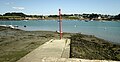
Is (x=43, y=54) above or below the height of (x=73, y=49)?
above

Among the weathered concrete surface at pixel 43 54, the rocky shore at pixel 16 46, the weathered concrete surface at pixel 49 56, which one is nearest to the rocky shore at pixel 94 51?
the weathered concrete surface at pixel 43 54

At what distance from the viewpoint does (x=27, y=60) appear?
10.1 meters

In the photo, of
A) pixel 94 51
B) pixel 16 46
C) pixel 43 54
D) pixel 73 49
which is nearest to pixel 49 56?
pixel 43 54

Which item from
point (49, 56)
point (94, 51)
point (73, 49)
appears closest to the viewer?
point (49, 56)

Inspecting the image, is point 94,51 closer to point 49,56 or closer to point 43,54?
point 43,54

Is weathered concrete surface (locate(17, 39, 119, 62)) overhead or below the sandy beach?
overhead

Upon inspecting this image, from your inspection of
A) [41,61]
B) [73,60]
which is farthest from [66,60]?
[41,61]

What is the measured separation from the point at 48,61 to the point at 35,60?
30.8 inches

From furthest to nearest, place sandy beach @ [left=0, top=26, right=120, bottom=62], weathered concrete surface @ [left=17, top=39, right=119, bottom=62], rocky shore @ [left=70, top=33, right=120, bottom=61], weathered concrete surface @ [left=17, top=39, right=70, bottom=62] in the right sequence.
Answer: rocky shore @ [left=70, top=33, right=120, bottom=61] → sandy beach @ [left=0, top=26, right=120, bottom=62] → weathered concrete surface @ [left=17, top=39, right=70, bottom=62] → weathered concrete surface @ [left=17, top=39, right=119, bottom=62]

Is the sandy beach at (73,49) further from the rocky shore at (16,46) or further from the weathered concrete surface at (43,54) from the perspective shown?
the weathered concrete surface at (43,54)

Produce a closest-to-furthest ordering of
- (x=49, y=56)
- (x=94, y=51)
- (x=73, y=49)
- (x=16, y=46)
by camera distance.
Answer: (x=49, y=56) < (x=73, y=49) < (x=94, y=51) < (x=16, y=46)

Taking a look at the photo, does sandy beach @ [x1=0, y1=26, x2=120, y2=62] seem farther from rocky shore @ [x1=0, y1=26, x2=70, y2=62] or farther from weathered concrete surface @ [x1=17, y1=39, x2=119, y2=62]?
weathered concrete surface @ [x1=17, y1=39, x2=119, y2=62]

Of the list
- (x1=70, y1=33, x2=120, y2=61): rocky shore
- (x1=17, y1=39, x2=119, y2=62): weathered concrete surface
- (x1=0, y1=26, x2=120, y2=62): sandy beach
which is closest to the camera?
(x1=17, y1=39, x2=119, y2=62): weathered concrete surface

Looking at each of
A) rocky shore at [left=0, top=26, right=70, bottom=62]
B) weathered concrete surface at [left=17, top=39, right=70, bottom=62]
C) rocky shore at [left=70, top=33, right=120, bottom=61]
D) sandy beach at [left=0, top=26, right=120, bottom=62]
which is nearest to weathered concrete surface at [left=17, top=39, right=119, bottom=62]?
weathered concrete surface at [left=17, top=39, right=70, bottom=62]
